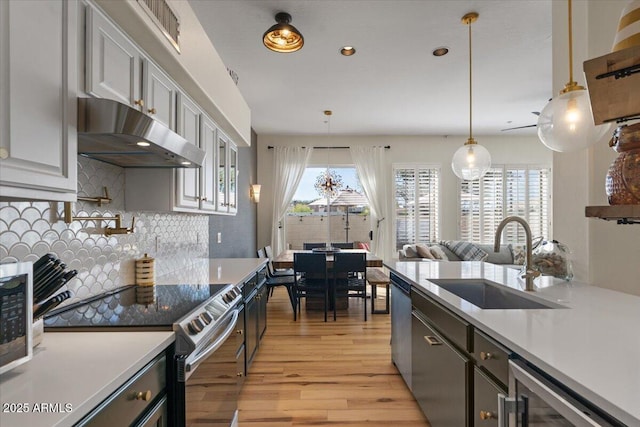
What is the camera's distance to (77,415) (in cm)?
69

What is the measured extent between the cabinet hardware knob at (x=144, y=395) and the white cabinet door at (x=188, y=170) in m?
1.24

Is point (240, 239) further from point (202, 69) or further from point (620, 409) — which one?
point (620, 409)

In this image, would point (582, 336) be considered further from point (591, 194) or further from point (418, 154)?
point (418, 154)

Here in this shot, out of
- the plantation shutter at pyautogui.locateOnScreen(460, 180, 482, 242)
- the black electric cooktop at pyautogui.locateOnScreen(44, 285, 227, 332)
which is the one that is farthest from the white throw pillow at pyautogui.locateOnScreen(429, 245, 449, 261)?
the black electric cooktop at pyautogui.locateOnScreen(44, 285, 227, 332)

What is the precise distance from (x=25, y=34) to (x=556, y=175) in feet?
8.77

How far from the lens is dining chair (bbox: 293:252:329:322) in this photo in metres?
4.00

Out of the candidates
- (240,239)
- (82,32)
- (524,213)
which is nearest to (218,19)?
(82,32)

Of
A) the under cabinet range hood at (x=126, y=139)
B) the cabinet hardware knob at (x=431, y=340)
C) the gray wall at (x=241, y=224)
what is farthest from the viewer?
the gray wall at (x=241, y=224)

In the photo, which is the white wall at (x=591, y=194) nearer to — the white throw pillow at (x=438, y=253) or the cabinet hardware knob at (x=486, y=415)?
the cabinet hardware knob at (x=486, y=415)

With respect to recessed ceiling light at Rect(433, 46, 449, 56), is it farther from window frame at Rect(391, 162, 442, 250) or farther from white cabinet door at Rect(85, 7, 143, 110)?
window frame at Rect(391, 162, 442, 250)

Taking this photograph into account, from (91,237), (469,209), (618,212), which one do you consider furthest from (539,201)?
(91,237)

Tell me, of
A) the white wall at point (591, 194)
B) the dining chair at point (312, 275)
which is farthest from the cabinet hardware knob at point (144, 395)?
the dining chair at point (312, 275)

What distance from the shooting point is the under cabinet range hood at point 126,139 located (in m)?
1.14

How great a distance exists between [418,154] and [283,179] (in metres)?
2.71
